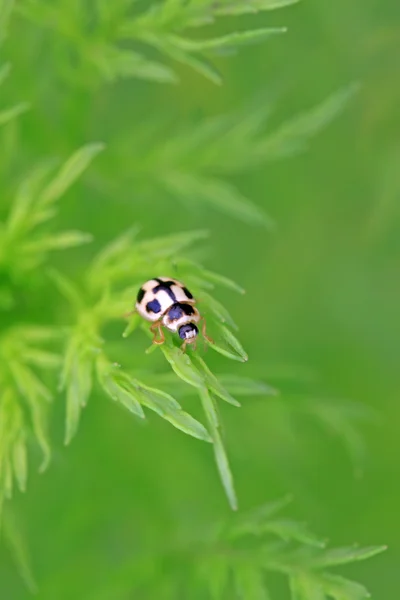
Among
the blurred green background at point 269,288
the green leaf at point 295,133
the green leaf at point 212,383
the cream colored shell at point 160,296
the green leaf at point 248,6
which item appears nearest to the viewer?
the green leaf at point 212,383

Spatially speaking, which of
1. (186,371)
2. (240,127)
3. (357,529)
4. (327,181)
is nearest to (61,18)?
(240,127)

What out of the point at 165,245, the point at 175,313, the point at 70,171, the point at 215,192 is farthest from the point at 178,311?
the point at 215,192

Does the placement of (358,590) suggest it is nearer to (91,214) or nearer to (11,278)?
(11,278)

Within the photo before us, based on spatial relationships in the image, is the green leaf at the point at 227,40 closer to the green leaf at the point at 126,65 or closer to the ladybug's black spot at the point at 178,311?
the green leaf at the point at 126,65

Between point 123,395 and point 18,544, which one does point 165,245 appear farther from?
point 18,544

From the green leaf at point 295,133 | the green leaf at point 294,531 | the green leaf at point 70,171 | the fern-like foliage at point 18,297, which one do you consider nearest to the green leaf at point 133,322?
the fern-like foliage at point 18,297

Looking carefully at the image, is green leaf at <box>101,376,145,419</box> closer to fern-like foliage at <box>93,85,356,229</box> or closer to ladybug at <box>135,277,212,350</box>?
ladybug at <box>135,277,212,350</box>
